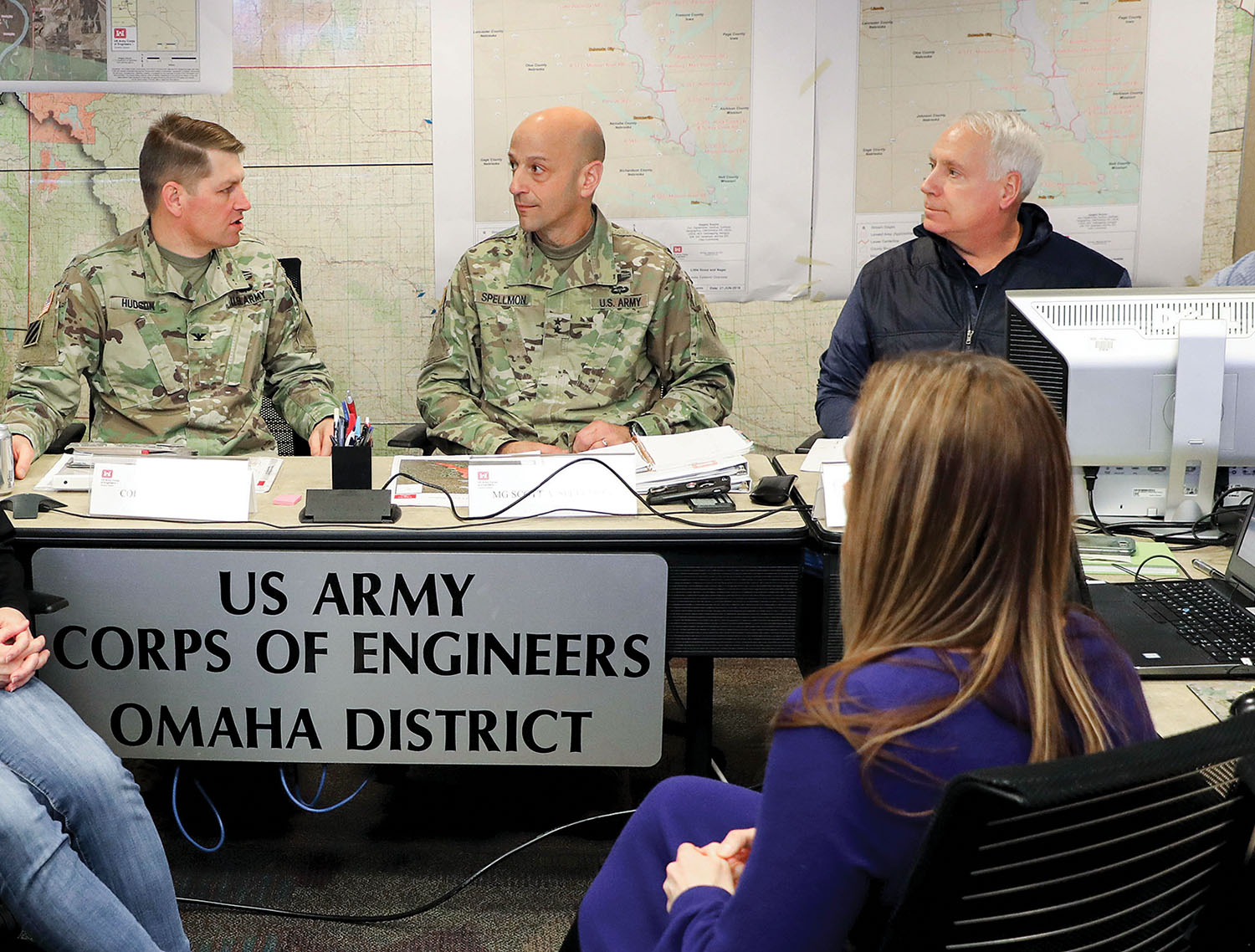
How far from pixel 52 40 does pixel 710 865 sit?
329cm

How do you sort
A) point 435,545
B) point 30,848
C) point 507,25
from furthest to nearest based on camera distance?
point 507,25
point 435,545
point 30,848

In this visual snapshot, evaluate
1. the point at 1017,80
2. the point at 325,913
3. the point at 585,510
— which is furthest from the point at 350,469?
the point at 1017,80

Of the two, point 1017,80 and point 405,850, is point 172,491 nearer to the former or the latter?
point 405,850

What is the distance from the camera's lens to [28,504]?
1.99m

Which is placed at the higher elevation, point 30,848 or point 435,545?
point 435,545

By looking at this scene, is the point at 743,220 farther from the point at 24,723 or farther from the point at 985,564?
the point at 985,564

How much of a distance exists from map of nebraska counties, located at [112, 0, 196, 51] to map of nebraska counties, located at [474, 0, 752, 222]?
803 mm

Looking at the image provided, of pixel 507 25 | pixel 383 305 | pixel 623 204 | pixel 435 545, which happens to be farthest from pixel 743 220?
pixel 435 545

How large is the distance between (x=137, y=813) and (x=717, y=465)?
1086 millimetres

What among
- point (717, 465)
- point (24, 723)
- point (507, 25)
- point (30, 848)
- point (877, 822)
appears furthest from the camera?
point (507, 25)

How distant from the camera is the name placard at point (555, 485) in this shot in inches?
79.4

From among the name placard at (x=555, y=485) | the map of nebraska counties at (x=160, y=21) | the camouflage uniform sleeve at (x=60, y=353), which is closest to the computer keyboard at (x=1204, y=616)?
the name placard at (x=555, y=485)

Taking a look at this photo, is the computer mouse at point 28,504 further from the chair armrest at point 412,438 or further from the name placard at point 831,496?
the name placard at point 831,496

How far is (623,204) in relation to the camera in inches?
139
